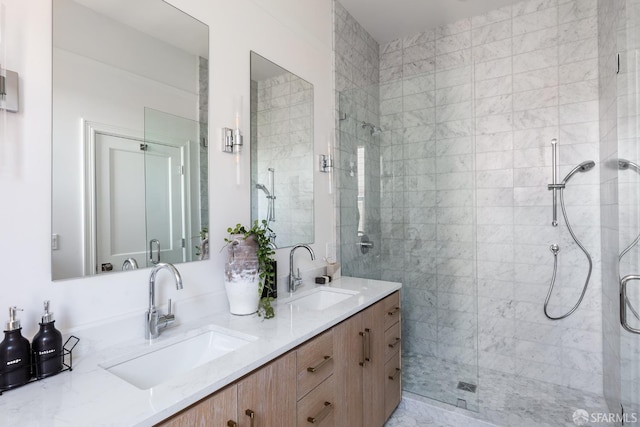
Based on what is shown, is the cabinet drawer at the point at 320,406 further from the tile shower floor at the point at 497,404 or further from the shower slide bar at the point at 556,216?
the shower slide bar at the point at 556,216

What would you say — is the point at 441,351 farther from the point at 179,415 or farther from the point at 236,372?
the point at 179,415

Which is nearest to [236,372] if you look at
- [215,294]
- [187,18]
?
[215,294]

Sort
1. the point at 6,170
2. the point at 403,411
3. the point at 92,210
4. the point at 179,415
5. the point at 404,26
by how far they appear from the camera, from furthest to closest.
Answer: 1. the point at 404,26
2. the point at 403,411
3. the point at 92,210
4. the point at 6,170
5. the point at 179,415

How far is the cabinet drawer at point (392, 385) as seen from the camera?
Answer: 1.95 meters

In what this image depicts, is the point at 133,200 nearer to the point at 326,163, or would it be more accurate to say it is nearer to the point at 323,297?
the point at 323,297

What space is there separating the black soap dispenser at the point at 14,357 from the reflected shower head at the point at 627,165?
7.44 ft

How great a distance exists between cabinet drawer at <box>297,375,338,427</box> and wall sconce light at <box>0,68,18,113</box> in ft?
4.31

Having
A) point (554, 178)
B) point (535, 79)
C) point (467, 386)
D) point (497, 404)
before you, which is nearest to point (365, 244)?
point (467, 386)

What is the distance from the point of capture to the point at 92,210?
1112mm

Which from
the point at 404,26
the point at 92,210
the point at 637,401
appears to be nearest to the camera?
the point at 92,210

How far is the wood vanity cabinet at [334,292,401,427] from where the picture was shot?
1.50 m

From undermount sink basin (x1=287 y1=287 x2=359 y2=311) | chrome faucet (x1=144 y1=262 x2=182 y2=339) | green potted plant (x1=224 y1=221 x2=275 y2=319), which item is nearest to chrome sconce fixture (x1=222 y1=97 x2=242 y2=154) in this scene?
green potted plant (x1=224 y1=221 x2=275 y2=319)

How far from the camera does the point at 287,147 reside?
2.05 m

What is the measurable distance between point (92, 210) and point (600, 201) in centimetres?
304
